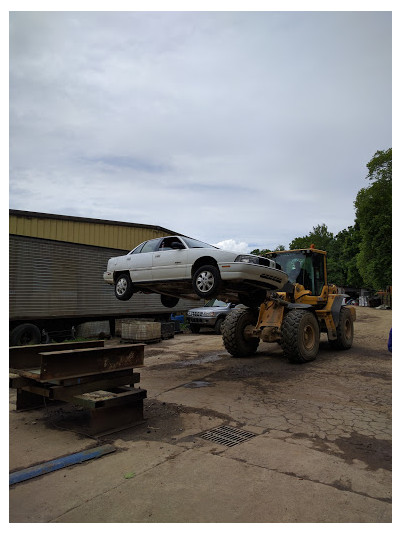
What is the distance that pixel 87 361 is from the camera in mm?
5164

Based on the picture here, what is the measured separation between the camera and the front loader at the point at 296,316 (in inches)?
355

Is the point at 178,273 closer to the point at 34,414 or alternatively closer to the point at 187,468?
the point at 34,414

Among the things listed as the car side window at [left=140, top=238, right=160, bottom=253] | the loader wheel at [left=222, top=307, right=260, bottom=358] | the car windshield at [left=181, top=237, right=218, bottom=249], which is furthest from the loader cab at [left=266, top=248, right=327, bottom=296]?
the car side window at [left=140, top=238, right=160, bottom=253]

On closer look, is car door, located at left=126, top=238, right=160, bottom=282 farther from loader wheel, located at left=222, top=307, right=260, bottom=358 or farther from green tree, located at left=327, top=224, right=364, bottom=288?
green tree, located at left=327, top=224, right=364, bottom=288

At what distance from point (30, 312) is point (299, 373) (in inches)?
349

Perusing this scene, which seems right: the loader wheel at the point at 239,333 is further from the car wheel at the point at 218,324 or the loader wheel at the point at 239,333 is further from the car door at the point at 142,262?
the car wheel at the point at 218,324

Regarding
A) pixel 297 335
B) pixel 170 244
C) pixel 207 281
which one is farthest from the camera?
pixel 297 335

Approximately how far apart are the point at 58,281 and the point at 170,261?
7.28 meters

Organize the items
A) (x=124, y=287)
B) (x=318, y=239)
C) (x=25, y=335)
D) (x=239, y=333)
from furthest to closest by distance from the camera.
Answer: (x=318, y=239) → (x=25, y=335) → (x=239, y=333) → (x=124, y=287)

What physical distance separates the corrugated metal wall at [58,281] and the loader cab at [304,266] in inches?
287

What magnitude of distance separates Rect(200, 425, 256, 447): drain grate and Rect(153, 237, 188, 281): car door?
310cm

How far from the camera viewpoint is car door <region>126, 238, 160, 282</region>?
26.1 feet

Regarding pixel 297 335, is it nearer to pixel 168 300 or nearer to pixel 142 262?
pixel 168 300

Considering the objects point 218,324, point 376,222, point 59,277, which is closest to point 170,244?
point 59,277
